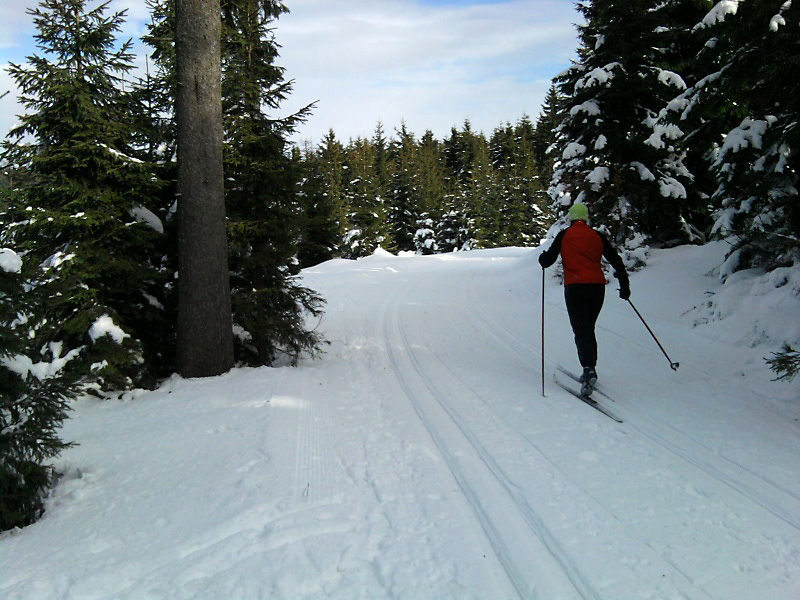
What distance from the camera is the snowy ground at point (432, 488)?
9.07 feet

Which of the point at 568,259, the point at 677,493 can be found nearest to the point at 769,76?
the point at 568,259

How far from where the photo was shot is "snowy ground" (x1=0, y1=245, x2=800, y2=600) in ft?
9.07

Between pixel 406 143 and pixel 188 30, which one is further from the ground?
pixel 406 143

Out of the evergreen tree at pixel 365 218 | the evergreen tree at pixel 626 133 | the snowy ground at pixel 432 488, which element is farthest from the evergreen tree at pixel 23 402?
the evergreen tree at pixel 365 218

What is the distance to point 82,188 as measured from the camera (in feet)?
20.1

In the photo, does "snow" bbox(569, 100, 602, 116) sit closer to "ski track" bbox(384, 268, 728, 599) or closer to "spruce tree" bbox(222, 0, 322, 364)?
"spruce tree" bbox(222, 0, 322, 364)

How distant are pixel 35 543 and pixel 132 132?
5403 millimetres

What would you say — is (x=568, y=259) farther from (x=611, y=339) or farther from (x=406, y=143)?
(x=406, y=143)

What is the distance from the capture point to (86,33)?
6.22 meters

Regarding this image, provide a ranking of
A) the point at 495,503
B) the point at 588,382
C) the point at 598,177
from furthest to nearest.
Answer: the point at 598,177 → the point at 588,382 → the point at 495,503

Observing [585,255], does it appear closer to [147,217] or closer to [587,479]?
[587,479]

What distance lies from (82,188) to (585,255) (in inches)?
249

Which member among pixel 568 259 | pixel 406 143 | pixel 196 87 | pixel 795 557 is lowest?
pixel 795 557

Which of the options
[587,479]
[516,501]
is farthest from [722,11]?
[516,501]
